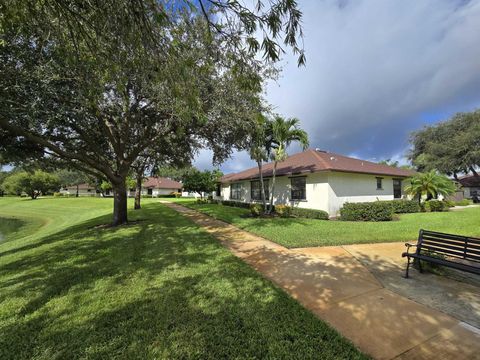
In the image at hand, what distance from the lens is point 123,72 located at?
4340mm

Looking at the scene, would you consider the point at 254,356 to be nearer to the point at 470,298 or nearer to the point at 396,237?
the point at 470,298

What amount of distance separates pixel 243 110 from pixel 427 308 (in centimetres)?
812

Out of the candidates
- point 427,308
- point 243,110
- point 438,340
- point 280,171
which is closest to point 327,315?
point 438,340

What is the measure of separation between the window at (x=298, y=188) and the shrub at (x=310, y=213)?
1.76 metres

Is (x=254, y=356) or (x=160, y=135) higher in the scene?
(x=160, y=135)

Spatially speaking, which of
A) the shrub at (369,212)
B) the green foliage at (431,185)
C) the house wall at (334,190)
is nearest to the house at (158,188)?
the house wall at (334,190)

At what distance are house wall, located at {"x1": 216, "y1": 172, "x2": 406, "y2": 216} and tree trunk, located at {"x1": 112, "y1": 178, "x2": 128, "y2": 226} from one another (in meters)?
11.3

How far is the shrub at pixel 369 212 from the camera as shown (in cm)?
1316

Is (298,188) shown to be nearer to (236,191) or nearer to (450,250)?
(236,191)

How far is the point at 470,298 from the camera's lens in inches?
162

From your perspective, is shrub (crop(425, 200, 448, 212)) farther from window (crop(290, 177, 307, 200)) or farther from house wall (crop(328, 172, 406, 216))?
window (crop(290, 177, 307, 200))

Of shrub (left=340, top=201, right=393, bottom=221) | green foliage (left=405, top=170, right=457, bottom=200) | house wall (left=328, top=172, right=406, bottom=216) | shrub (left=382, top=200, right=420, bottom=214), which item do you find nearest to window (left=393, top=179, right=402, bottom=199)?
house wall (left=328, top=172, right=406, bottom=216)

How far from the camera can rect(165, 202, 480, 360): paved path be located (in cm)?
291

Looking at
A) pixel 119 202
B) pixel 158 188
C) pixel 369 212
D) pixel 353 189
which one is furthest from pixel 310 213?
pixel 158 188
